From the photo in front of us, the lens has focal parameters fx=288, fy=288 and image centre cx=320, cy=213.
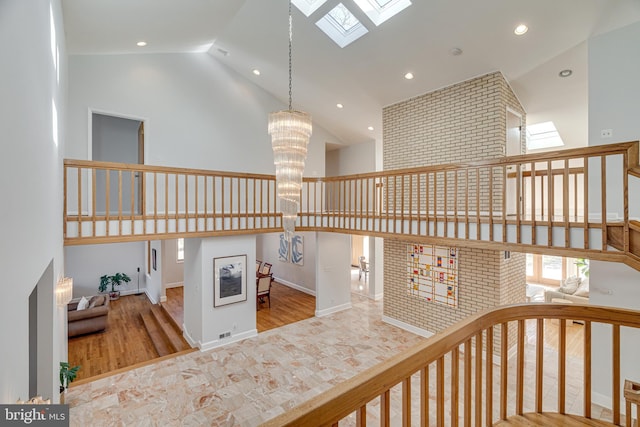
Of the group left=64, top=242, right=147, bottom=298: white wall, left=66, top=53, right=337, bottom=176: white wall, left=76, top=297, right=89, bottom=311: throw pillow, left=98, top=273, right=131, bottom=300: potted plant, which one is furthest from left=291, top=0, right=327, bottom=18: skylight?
left=98, top=273, right=131, bottom=300: potted plant

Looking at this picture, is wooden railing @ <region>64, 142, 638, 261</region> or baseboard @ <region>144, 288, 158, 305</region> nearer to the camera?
wooden railing @ <region>64, 142, 638, 261</region>

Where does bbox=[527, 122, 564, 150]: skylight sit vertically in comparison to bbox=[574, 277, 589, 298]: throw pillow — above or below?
above

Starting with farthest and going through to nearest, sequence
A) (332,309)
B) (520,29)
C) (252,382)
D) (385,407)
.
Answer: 1. (332,309)
2. (252,382)
3. (520,29)
4. (385,407)

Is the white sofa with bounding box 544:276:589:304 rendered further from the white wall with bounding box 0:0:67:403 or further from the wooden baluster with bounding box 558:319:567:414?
the white wall with bounding box 0:0:67:403

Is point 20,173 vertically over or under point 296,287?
over

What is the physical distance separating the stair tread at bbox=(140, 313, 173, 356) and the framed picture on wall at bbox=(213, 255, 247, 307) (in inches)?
64.8

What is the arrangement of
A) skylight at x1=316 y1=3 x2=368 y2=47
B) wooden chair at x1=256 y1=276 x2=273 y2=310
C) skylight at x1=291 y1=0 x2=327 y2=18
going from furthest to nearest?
1. wooden chair at x1=256 y1=276 x2=273 y2=310
2. skylight at x1=316 y1=3 x2=368 y2=47
3. skylight at x1=291 y1=0 x2=327 y2=18

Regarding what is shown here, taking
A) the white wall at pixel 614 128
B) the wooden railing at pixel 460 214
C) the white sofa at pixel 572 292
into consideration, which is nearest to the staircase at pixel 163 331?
the wooden railing at pixel 460 214

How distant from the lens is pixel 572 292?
7113 mm

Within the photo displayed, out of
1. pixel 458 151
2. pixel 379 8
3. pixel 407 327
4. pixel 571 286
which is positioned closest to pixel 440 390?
pixel 458 151

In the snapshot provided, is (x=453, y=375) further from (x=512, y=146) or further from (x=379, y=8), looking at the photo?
(x=512, y=146)

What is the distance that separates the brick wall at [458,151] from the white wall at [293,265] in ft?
10.2

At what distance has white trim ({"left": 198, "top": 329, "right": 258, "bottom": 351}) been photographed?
565cm

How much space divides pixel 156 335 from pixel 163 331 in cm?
17
